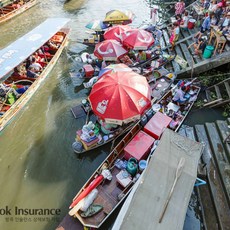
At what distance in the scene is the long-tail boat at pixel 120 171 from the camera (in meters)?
8.25

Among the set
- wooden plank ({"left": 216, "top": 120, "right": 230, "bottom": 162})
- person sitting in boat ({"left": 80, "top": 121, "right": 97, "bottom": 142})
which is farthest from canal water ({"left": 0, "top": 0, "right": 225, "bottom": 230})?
wooden plank ({"left": 216, "top": 120, "right": 230, "bottom": 162})

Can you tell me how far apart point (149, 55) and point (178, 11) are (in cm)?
769

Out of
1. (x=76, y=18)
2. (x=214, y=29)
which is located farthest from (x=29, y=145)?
(x=76, y=18)

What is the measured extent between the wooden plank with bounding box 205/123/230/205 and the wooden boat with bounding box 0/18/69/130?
10.4 metres

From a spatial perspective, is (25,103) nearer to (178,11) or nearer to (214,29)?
(214,29)

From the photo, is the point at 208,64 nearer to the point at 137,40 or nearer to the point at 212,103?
the point at 212,103

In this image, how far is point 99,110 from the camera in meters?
10.0

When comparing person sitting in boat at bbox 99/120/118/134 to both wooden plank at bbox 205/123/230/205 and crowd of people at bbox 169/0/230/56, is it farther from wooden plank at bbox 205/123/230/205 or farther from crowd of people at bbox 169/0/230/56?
crowd of people at bbox 169/0/230/56

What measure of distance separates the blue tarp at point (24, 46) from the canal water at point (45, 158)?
222 cm

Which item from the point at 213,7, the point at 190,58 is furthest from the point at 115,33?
the point at 213,7

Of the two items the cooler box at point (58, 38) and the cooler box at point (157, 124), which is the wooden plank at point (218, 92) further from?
the cooler box at point (58, 38)

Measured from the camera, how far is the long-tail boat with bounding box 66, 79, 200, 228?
325 inches

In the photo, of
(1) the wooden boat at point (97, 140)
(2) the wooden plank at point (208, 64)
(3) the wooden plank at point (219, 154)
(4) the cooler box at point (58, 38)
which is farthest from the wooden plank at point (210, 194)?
(4) the cooler box at point (58, 38)

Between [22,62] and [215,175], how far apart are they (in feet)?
41.4
